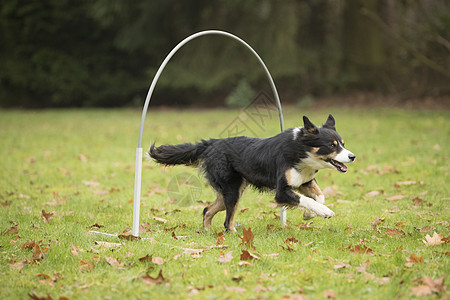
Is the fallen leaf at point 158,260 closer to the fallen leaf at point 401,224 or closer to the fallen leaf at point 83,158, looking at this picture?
the fallen leaf at point 401,224

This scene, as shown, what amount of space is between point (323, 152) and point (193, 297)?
2.12 m

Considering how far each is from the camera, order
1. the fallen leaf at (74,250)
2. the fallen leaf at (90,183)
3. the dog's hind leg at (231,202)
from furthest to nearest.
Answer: the fallen leaf at (90,183) < the dog's hind leg at (231,202) < the fallen leaf at (74,250)

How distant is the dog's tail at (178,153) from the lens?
5.61 m

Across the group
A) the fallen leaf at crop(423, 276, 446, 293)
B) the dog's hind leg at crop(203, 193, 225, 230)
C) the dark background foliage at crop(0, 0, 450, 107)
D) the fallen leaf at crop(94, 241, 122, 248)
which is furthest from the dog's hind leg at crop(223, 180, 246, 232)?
the dark background foliage at crop(0, 0, 450, 107)

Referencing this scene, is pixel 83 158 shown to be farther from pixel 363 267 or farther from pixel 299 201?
pixel 363 267

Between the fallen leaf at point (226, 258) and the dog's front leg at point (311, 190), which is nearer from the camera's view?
the fallen leaf at point (226, 258)

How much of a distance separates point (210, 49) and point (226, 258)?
1960cm

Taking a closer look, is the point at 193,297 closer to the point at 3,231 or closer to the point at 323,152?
the point at 323,152

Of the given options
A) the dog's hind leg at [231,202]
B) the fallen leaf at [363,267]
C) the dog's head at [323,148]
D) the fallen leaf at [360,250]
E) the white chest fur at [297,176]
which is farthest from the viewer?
the dog's hind leg at [231,202]

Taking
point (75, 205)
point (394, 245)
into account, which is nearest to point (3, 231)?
point (75, 205)

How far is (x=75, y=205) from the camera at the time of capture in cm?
681

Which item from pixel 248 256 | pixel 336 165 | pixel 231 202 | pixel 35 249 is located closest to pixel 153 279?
pixel 248 256

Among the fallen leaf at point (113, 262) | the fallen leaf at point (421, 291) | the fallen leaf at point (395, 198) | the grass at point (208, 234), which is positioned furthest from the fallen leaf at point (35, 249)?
the fallen leaf at point (395, 198)

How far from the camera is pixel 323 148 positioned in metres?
4.88
